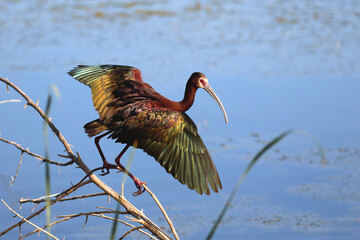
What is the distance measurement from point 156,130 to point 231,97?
374 centimetres

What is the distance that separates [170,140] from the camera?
3.18 m

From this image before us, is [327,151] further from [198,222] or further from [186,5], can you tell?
[186,5]

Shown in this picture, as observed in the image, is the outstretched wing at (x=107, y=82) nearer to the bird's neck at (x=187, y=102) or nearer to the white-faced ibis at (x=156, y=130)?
the white-faced ibis at (x=156, y=130)

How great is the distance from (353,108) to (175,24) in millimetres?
3979

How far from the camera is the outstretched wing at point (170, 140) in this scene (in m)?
3.08

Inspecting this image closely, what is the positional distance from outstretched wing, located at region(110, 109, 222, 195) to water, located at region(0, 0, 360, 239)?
2.72 ft

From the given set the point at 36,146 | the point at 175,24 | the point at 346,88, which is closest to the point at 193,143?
the point at 36,146

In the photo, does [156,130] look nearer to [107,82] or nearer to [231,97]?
[107,82]

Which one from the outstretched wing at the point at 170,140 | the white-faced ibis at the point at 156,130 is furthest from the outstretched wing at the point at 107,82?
the outstretched wing at the point at 170,140

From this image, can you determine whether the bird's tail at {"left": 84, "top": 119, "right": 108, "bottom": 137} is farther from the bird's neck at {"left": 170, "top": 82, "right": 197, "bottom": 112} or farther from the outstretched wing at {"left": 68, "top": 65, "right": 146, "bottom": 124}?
the bird's neck at {"left": 170, "top": 82, "right": 197, "bottom": 112}

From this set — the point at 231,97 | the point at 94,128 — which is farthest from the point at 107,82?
the point at 231,97

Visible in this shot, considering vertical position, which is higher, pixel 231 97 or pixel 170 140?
pixel 231 97

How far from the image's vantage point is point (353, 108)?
6.76m

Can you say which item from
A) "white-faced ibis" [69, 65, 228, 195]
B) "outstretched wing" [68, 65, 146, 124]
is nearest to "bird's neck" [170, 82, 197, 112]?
"white-faced ibis" [69, 65, 228, 195]
